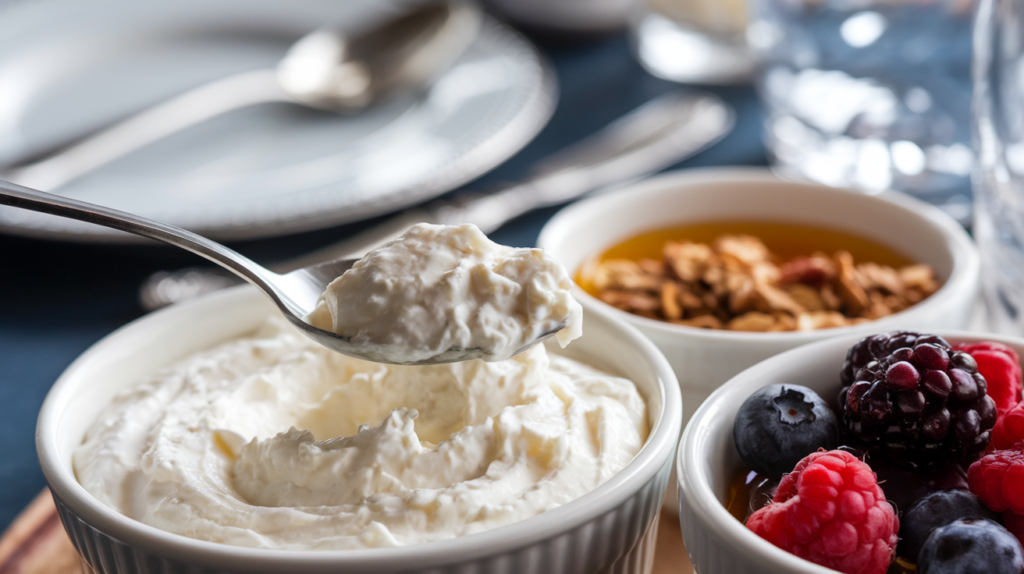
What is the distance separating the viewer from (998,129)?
4.46 feet

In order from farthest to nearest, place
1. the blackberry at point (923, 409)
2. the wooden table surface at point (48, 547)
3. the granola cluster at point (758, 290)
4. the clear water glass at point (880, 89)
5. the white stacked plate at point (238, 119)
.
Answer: the clear water glass at point (880, 89) < the white stacked plate at point (238, 119) < the granola cluster at point (758, 290) < the wooden table surface at point (48, 547) < the blackberry at point (923, 409)

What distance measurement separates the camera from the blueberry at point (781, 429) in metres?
0.92

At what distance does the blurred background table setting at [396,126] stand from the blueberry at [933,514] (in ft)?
1.09

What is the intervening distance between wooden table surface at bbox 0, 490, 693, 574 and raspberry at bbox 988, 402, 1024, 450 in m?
0.37

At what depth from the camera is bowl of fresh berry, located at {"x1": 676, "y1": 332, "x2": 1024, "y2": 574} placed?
784 millimetres

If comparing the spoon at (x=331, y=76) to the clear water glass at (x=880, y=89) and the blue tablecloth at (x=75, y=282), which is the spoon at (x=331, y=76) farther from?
the clear water glass at (x=880, y=89)

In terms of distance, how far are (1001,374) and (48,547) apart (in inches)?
43.2

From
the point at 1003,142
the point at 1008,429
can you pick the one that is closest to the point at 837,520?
the point at 1008,429

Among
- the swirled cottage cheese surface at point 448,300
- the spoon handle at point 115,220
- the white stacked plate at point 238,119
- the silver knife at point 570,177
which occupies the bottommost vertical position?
the silver knife at point 570,177

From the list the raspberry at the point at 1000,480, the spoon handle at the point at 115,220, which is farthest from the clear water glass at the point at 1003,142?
the spoon handle at the point at 115,220

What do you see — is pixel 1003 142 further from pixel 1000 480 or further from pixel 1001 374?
pixel 1000 480

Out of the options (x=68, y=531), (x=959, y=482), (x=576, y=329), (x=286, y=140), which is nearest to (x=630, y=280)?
(x=576, y=329)

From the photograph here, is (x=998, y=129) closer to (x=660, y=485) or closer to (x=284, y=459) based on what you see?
(x=660, y=485)

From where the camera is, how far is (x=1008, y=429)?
0.90 meters
